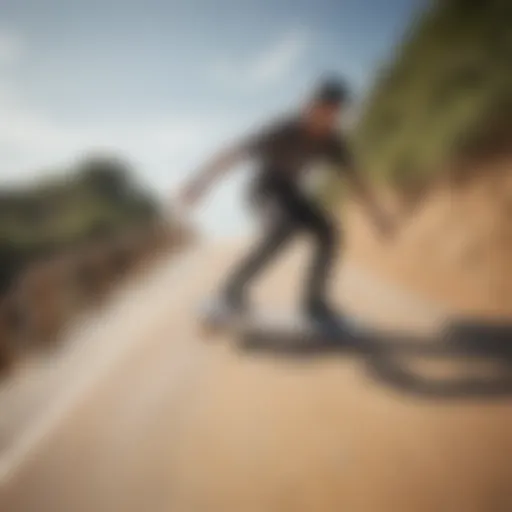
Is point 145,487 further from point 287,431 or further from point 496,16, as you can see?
point 496,16

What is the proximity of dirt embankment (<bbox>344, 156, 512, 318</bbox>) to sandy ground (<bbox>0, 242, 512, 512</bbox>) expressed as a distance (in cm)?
12

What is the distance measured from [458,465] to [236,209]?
960mm

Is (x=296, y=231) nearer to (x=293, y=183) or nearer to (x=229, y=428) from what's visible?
(x=293, y=183)

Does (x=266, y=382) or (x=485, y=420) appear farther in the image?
(x=266, y=382)

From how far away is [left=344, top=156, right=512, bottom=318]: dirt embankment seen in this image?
6.40ft

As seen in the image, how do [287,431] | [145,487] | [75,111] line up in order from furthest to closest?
[75,111]
[287,431]
[145,487]

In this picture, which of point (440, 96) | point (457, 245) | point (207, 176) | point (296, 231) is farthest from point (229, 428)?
point (440, 96)

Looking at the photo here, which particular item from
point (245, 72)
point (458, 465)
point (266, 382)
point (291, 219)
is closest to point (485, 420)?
point (458, 465)

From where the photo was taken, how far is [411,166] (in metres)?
2.24

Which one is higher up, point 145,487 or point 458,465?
point 458,465

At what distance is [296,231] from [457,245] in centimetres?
71

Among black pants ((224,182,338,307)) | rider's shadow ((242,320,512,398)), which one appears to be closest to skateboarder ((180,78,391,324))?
black pants ((224,182,338,307))

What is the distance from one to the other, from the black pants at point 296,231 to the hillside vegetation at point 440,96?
281 mm

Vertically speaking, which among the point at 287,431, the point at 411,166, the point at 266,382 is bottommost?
the point at 287,431
